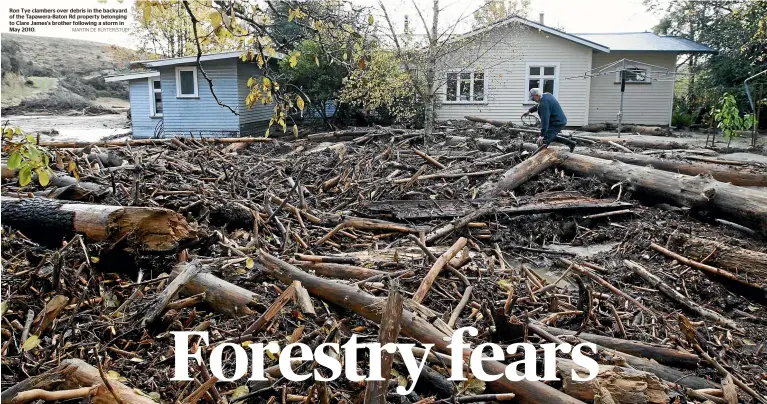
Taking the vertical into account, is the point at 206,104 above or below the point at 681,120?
above

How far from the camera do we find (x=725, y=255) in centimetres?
660

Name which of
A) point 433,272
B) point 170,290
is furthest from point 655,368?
point 170,290

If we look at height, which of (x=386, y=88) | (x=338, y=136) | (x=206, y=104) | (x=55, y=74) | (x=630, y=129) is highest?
(x=55, y=74)

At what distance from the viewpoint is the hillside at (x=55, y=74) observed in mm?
44156

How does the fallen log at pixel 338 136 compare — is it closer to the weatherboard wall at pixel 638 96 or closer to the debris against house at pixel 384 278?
the debris against house at pixel 384 278

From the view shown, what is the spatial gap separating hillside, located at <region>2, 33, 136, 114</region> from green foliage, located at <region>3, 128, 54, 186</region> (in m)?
43.6

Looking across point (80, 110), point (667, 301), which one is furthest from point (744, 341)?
point (80, 110)

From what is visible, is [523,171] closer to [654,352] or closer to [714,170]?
[714,170]

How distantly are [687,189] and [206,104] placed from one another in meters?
19.8

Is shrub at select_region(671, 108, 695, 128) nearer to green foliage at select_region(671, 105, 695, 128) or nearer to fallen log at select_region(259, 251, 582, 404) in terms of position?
green foliage at select_region(671, 105, 695, 128)

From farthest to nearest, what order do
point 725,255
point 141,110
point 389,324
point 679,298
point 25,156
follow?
1. point 141,110
2. point 725,255
3. point 679,298
4. point 389,324
5. point 25,156

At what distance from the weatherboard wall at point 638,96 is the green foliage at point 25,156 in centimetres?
2659

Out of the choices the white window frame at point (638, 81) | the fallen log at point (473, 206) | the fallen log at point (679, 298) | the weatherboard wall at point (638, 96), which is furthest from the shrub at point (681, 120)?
the fallen log at point (679, 298)

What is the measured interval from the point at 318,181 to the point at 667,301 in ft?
20.6
